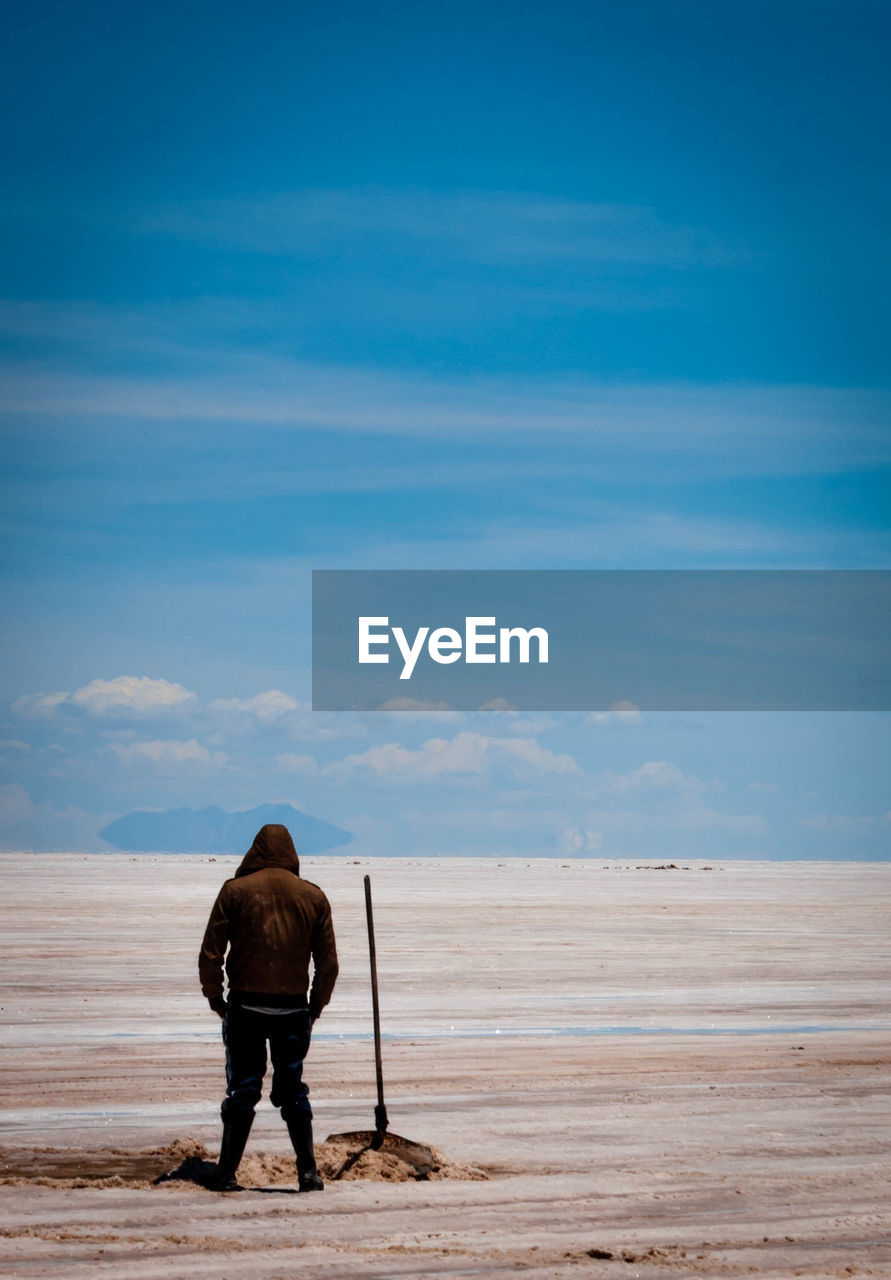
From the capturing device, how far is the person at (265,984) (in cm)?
848

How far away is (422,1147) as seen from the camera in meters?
9.55

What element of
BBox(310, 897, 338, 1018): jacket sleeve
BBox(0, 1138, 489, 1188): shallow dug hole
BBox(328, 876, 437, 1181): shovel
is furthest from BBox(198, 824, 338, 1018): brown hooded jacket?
BBox(0, 1138, 489, 1188): shallow dug hole

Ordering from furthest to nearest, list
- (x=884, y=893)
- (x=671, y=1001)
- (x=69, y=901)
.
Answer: (x=884, y=893) → (x=69, y=901) → (x=671, y=1001)

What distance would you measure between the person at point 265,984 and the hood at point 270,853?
0.08 ft

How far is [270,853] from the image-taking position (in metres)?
8.80

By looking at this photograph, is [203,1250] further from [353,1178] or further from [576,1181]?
[576,1181]

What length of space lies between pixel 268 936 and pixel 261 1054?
724mm

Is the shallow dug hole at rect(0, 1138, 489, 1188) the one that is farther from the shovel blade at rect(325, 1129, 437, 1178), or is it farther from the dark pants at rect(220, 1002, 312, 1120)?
the dark pants at rect(220, 1002, 312, 1120)

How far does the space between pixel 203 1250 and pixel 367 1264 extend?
88 cm

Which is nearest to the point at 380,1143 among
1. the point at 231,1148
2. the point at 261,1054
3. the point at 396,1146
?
the point at 396,1146

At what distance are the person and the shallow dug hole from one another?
2.05 ft

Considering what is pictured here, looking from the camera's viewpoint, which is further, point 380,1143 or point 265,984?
point 380,1143

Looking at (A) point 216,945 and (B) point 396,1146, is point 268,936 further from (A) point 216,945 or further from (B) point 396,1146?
(B) point 396,1146

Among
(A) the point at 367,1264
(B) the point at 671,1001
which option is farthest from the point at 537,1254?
(B) the point at 671,1001
